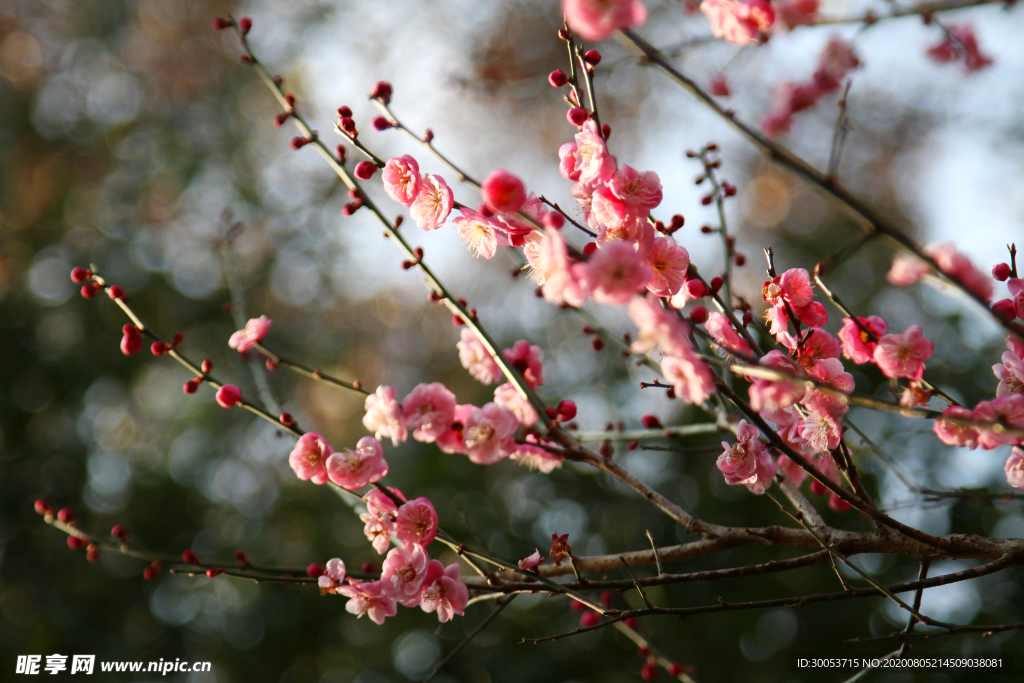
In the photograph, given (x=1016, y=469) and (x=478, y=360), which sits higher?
(x=478, y=360)

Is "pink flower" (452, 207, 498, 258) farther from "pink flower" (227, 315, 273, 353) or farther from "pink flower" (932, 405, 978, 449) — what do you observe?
"pink flower" (932, 405, 978, 449)

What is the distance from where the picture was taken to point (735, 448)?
995mm

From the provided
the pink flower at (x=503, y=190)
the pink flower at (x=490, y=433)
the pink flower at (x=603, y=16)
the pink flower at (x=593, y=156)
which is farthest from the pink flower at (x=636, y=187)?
the pink flower at (x=490, y=433)

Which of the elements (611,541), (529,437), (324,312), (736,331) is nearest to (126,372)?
(324,312)

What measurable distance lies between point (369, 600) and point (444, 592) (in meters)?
0.15

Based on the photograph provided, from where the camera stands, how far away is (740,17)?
977mm

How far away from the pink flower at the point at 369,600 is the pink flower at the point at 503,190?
666 millimetres

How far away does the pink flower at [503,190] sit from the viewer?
31.4 inches

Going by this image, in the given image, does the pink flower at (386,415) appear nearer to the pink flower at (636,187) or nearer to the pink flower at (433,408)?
the pink flower at (433,408)

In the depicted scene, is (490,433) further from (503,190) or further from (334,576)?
(503,190)

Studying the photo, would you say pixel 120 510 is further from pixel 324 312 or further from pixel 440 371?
pixel 440 371

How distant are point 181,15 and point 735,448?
5593mm

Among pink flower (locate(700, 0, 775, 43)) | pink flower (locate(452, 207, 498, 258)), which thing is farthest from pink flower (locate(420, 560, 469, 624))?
pink flower (locate(700, 0, 775, 43))

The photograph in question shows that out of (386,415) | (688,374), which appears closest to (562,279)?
(688,374)
